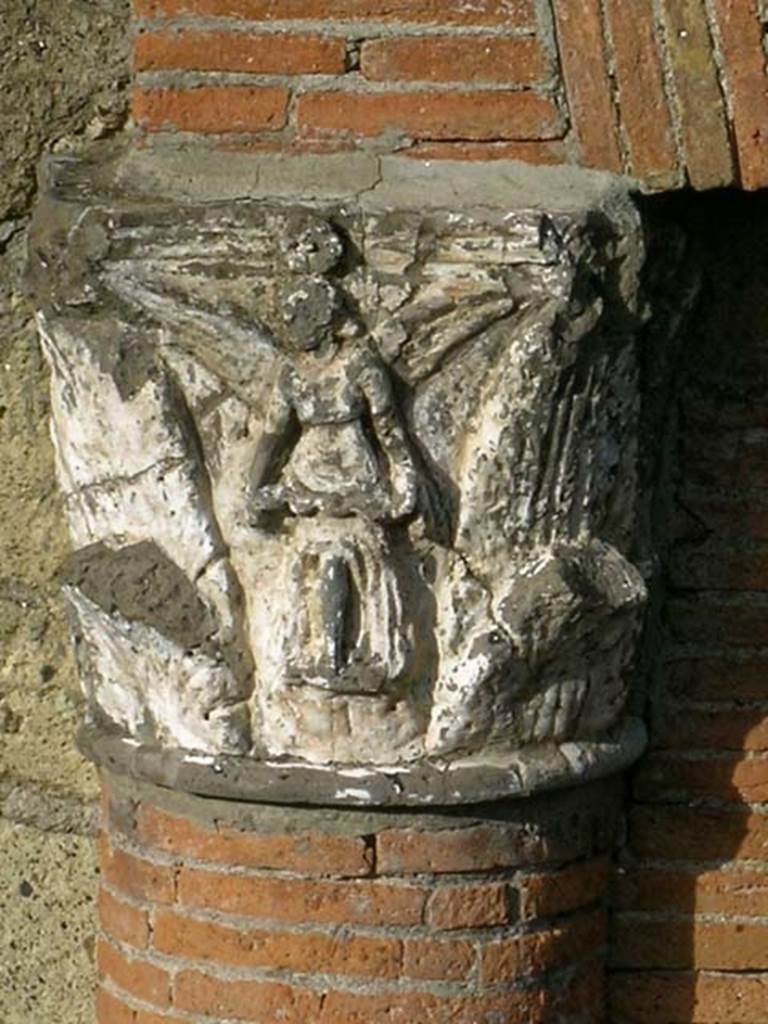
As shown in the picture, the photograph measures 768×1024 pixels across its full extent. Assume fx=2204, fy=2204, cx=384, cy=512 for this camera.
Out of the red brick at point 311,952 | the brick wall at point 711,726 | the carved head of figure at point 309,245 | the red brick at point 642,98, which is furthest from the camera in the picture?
the brick wall at point 711,726

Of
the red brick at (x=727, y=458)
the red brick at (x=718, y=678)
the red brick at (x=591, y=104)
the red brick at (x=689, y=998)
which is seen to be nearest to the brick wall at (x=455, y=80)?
the red brick at (x=591, y=104)

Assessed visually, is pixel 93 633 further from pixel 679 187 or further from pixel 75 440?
pixel 679 187

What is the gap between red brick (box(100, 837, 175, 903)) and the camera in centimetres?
313

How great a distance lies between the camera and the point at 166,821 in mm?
3115

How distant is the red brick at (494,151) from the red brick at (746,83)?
9.4 inches

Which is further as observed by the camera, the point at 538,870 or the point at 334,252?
the point at 538,870

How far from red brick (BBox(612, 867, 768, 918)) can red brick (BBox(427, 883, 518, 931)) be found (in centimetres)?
32

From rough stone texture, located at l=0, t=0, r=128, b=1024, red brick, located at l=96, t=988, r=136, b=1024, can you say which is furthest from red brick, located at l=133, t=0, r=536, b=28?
red brick, located at l=96, t=988, r=136, b=1024

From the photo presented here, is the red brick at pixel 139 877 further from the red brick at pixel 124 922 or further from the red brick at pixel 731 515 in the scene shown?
the red brick at pixel 731 515

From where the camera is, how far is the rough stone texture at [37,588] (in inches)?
127

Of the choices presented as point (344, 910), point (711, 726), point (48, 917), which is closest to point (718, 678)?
point (711, 726)

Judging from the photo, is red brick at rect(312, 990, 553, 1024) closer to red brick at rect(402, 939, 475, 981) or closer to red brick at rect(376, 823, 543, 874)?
red brick at rect(402, 939, 475, 981)

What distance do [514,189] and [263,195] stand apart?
33cm

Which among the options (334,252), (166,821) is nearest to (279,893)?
(166,821)
